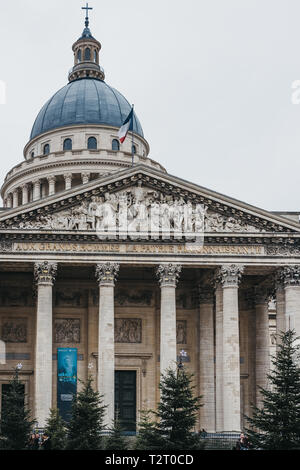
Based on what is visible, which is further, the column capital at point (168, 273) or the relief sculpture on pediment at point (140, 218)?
the column capital at point (168, 273)

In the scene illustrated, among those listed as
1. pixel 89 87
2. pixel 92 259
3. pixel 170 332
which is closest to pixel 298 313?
pixel 170 332

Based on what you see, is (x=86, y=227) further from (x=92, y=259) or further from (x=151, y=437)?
(x=151, y=437)

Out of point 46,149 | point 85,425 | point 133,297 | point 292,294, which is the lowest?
point 85,425

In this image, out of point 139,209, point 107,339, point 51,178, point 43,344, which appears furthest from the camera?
point 51,178

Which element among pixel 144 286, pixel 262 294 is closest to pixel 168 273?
pixel 144 286

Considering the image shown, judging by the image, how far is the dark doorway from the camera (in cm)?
5475

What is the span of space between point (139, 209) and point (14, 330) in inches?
480

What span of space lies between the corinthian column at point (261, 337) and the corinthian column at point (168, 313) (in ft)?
27.7

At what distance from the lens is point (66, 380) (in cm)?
5278

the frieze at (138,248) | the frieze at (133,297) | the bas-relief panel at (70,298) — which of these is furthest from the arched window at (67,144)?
the frieze at (138,248)

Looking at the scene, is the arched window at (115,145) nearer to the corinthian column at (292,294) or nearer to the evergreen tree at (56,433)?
the corinthian column at (292,294)

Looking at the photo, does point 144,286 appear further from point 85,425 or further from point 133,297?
point 85,425

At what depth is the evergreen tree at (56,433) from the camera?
37062mm

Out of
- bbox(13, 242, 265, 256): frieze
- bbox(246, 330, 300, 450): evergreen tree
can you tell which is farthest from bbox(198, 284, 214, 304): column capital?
bbox(246, 330, 300, 450): evergreen tree
